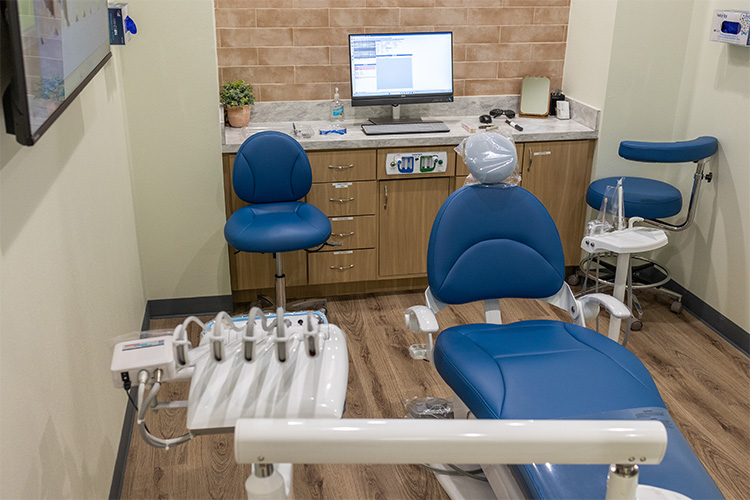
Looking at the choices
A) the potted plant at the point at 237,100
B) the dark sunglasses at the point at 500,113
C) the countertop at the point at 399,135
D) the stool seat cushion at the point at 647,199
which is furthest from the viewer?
the dark sunglasses at the point at 500,113

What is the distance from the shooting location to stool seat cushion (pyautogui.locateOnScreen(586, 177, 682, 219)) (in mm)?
3721

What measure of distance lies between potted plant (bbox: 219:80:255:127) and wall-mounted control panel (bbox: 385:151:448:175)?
86cm

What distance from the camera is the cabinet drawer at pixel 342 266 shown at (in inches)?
161

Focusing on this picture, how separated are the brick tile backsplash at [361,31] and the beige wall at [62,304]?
1.27m

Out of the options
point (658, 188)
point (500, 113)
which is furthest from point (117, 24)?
point (658, 188)

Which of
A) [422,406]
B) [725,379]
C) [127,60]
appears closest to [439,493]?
[422,406]

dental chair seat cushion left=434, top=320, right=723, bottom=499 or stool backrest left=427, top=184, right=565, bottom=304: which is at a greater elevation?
stool backrest left=427, top=184, right=565, bottom=304

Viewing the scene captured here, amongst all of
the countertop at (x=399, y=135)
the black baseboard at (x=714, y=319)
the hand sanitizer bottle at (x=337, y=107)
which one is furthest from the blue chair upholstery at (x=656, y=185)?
the hand sanitizer bottle at (x=337, y=107)

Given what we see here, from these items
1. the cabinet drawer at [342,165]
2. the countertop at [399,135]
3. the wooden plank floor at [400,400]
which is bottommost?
the wooden plank floor at [400,400]

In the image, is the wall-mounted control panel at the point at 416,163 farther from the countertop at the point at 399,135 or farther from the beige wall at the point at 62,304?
the beige wall at the point at 62,304

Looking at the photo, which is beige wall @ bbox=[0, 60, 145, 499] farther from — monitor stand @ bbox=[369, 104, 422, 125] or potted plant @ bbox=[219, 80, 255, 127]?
monitor stand @ bbox=[369, 104, 422, 125]

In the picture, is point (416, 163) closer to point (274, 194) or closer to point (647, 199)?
point (274, 194)

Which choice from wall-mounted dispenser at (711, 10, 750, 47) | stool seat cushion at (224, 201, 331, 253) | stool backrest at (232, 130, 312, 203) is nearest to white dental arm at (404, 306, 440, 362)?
stool seat cushion at (224, 201, 331, 253)

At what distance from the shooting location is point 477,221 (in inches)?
105
